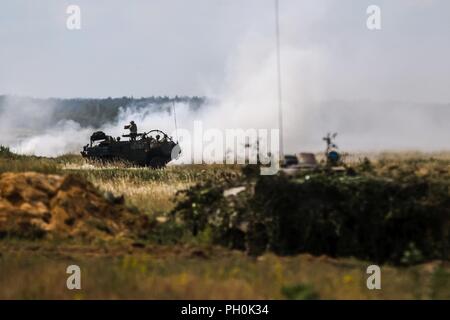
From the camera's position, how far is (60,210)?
17.3m

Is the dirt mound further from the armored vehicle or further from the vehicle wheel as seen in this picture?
the vehicle wheel

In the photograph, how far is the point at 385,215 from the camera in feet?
50.1

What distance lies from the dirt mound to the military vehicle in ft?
69.0

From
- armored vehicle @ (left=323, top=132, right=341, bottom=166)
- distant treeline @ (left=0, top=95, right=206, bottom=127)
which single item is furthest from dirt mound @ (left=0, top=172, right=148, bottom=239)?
distant treeline @ (left=0, top=95, right=206, bottom=127)

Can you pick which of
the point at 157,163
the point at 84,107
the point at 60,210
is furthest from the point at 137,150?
the point at 84,107

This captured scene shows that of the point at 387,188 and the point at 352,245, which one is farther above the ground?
the point at 387,188

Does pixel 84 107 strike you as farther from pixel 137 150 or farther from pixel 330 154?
pixel 330 154

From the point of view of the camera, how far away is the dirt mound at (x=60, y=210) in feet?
54.5

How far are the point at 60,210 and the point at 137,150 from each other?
76.1ft

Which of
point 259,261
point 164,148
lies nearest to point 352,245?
point 259,261
